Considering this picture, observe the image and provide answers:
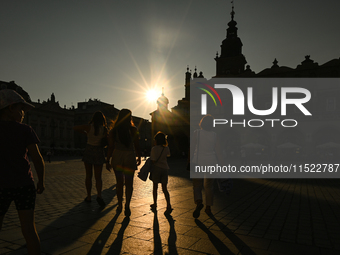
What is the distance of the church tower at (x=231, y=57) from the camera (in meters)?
45.2

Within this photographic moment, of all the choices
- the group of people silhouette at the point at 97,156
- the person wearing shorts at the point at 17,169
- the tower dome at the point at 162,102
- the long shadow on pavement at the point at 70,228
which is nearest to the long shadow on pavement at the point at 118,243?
the long shadow on pavement at the point at 70,228

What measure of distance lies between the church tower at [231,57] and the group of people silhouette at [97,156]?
41.6 metres

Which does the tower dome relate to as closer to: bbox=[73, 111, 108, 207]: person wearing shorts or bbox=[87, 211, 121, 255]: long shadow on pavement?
bbox=[73, 111, 108, 207]: person wearing shorts

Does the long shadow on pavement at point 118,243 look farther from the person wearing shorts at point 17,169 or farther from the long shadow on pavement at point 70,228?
the person wearing shorts at point 17,169

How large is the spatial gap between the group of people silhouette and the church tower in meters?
41.6

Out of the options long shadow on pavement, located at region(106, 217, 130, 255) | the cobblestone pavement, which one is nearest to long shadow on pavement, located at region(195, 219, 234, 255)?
the cobblestone pavement

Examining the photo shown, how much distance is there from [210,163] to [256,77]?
39528 millimetres

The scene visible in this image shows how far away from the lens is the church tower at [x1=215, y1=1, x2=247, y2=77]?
148 ft

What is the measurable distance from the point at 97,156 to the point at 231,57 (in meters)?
43.4

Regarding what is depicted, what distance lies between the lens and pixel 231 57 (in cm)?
4569

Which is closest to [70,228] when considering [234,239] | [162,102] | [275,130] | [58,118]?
[234,239]

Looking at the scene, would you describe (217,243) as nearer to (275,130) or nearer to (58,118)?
(275,130)

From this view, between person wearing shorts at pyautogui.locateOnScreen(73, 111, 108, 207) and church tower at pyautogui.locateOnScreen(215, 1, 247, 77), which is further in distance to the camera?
A: church tower at pyautogui.locateOnScreen(215, 1, 247, 77)

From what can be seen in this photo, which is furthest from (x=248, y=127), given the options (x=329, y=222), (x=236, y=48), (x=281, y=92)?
(x=329, y=222)
